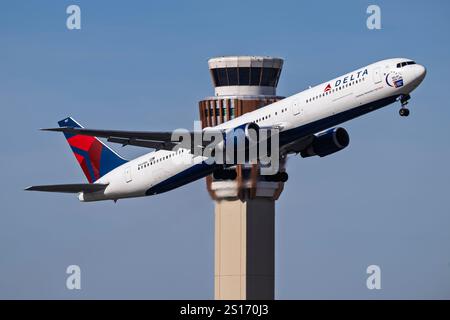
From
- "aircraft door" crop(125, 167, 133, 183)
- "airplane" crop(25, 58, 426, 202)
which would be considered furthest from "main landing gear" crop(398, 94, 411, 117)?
"aircraft door" crop(125, 167, 133, 183)

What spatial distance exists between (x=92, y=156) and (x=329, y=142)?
71.1 ft

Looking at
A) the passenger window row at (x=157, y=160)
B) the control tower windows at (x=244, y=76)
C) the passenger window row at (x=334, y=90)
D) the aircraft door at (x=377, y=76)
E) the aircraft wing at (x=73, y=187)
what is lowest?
the aircraft wing at (x=73, y=187)

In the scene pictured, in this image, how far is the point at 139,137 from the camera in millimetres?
90188

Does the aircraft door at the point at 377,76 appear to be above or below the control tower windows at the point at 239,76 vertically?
below

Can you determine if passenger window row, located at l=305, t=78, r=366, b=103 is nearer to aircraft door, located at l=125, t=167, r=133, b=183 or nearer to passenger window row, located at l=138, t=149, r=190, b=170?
passenger window row, located at l=138, t=149, r=190, b=170

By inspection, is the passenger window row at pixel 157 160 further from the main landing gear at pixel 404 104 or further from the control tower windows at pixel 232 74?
the control tower windows at pixel 232 74

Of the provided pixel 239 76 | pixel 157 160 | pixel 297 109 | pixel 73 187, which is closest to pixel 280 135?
pixel 297 109

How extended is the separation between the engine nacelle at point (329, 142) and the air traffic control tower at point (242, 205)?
53944 mm

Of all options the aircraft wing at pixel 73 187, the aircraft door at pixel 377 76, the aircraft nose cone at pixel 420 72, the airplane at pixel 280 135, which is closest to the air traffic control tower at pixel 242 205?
the airplane at pixel 280 135

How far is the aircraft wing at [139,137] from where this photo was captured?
289ft

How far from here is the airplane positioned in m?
84.2
